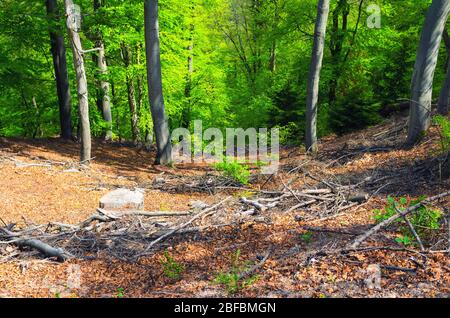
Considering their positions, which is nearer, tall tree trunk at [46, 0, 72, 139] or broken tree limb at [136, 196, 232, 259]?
broken tree limb at [136, 196, 232, 259]

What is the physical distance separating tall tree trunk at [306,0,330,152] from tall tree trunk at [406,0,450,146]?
3297 mm

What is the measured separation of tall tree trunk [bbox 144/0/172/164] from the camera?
1146cm

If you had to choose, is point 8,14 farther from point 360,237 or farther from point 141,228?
point 360,237

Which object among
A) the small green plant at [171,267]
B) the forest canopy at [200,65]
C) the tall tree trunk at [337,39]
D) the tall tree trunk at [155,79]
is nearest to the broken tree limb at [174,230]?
the small green plant at [171,267]

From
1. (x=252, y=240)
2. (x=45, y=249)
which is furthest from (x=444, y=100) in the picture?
(x=45, y=249)

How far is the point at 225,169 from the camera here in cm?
916

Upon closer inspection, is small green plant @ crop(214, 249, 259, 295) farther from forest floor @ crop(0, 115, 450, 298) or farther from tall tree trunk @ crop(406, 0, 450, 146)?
tall tree trunk @ crop(406, 0, 450, 146)

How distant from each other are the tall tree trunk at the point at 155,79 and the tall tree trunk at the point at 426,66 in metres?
7.31

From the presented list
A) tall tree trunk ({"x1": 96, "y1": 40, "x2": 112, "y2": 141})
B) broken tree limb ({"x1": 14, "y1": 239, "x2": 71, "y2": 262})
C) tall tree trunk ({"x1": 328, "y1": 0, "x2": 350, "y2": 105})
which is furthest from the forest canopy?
broken tree limb ({"x1": 14, "y1": 239, "x2": 71, "y2": 262})

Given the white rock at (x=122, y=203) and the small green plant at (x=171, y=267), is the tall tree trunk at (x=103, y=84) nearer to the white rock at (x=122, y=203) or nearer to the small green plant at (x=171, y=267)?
the white rock at (x=122, y=203)

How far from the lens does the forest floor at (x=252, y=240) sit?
3.99 meters

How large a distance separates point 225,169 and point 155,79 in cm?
460
